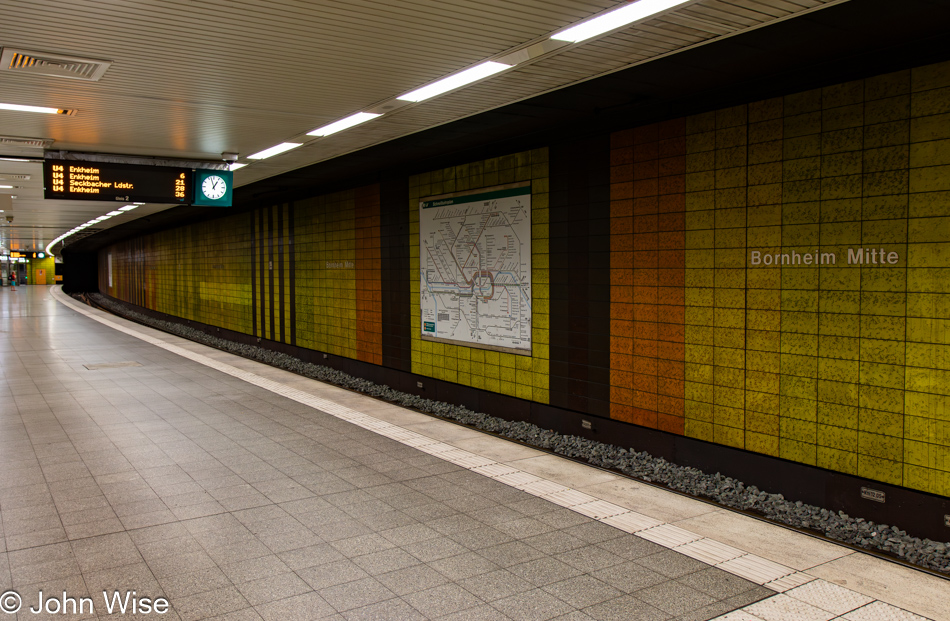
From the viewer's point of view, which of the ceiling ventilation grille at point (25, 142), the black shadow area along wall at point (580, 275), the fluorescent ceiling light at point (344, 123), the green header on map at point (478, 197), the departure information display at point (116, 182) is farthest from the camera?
the departure information display at point (116, 182)

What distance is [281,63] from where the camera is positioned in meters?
4.05

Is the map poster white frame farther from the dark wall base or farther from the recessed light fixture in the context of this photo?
the recessed light fixture

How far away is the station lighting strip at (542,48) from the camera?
3158 mm

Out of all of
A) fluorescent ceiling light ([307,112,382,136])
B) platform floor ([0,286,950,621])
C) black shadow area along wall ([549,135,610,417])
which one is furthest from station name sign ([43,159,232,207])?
black shadow area along wall ([549,135,610,417])

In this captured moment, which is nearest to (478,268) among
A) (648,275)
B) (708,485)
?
(648,275)

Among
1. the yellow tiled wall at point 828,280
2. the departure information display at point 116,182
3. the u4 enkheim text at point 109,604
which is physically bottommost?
the u4 enkheim text at point 109,604

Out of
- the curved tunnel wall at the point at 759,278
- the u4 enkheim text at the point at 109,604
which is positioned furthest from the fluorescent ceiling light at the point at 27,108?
the curved tunnel wall at the point at 759,278

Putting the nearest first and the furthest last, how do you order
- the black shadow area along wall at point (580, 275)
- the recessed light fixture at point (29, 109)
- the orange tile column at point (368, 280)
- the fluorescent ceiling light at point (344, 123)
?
the recessed light fixture at point (29, 109) < the fluorescent ceiling light at point (344, 123) < the black shadow area along wall at point (580, 275) < the orange tile column at point (368, 280)

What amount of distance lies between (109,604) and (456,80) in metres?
3.65

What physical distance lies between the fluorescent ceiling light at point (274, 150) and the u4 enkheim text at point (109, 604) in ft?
16.0

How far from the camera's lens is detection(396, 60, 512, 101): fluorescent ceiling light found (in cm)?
411

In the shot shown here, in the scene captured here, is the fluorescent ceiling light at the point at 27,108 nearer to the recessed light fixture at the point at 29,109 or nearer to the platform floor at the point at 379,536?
the recessed light fixture at the point at 29,109

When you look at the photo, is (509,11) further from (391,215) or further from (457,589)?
(391,215)

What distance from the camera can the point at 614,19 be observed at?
3.29m
